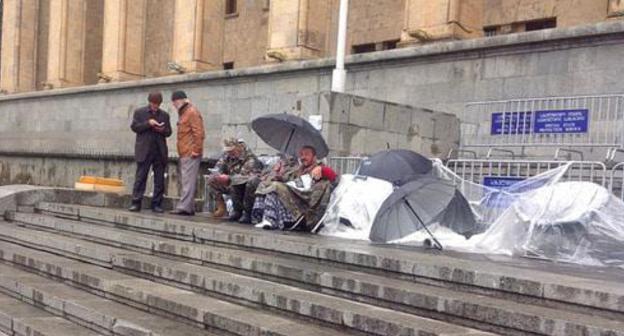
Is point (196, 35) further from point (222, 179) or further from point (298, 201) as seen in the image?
point (298, 201)

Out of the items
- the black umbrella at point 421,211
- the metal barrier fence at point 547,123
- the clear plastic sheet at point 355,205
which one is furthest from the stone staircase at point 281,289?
the metal barrier fence at point 547,123

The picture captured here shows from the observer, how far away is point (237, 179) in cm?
1016

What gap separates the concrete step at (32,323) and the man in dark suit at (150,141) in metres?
4.11

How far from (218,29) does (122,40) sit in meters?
4.67

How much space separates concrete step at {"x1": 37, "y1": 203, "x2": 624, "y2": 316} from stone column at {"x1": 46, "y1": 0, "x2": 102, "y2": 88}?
22134 mm

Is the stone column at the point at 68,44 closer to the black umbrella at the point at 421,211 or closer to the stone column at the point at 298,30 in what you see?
the stone column at the point at 298,30

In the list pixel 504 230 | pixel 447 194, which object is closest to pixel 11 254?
pixel 447 194

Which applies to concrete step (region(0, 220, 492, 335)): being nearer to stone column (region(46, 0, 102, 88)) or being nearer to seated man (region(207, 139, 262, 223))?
seated man (region(207, 139, 262, 223))

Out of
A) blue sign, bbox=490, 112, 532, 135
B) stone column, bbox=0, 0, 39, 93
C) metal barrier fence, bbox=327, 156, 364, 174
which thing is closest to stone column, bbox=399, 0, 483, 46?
blue sign, bbox=490, 112, 532, 135

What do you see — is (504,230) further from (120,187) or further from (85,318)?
(120,187)

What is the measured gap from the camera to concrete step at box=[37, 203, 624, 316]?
4.98 metres

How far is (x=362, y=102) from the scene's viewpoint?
11141 millimetres

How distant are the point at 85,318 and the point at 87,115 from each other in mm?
20716

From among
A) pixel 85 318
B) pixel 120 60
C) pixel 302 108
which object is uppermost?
pixel 120 60
